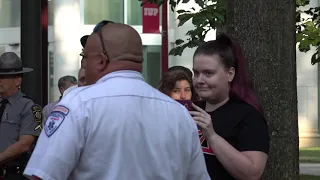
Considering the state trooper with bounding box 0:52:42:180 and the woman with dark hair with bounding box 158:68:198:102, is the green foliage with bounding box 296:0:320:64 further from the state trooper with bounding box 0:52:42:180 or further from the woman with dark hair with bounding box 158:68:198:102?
the state trooper with bounding box 0:52:42:180

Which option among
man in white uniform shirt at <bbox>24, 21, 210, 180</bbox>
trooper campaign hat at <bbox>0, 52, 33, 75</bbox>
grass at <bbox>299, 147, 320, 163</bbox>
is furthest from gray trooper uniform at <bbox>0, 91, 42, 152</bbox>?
grass at <bbox>299, 147, 320, 163</bbox>

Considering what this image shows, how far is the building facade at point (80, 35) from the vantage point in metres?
23.3

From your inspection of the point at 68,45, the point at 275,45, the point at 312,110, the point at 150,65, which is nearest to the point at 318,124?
the point at 312,110

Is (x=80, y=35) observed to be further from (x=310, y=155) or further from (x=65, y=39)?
(x=310, y=155)

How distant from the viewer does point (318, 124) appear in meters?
25.2

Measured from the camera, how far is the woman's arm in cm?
390

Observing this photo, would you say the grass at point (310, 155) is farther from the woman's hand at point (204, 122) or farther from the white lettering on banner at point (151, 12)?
the woman's hand at point (204, 122)

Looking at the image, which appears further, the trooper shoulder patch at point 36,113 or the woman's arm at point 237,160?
the trooper shoulder patch at point 36,113

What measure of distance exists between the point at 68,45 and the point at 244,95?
19.4 meters

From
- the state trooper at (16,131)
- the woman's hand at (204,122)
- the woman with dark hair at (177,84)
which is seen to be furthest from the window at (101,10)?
the woman's hand at (204,122)

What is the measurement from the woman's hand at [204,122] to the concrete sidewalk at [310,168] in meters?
13.0

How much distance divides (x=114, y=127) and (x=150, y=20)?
1701 centimetres

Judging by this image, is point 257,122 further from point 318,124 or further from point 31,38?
point 318,124

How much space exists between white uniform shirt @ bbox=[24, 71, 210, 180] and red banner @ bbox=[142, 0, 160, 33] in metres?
16.0
